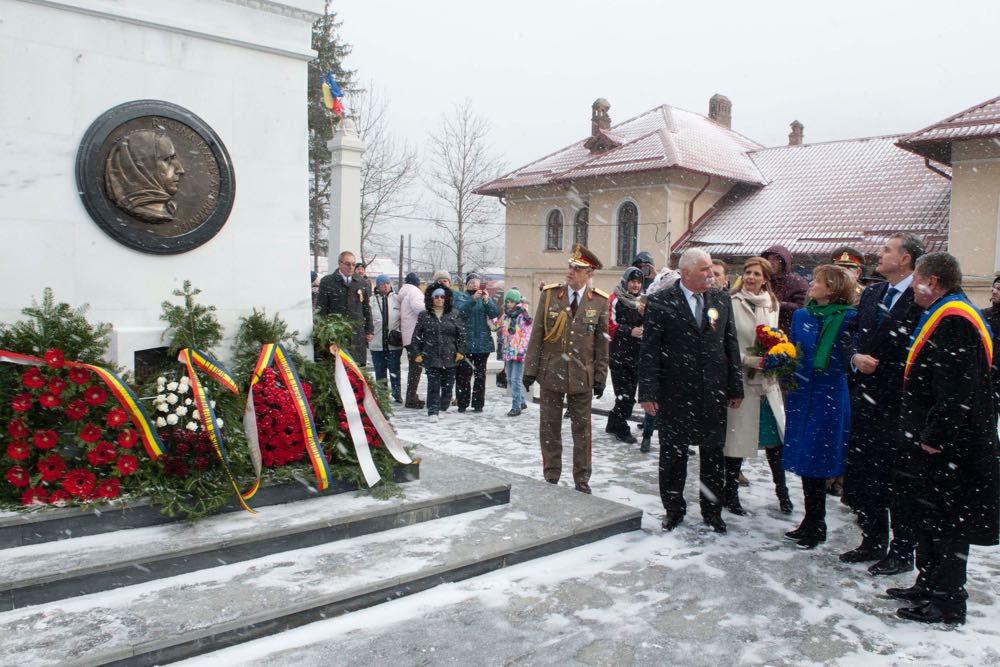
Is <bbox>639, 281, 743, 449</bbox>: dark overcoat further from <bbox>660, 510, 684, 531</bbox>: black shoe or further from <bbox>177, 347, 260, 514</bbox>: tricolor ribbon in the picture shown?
<bbox>177, 347, 260, 514</bbox>: tricolor ribbon

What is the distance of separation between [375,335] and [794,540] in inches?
258

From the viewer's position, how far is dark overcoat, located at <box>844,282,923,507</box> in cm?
427

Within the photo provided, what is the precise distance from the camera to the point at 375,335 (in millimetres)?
10156

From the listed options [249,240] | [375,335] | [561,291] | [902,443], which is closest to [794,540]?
[902,443]

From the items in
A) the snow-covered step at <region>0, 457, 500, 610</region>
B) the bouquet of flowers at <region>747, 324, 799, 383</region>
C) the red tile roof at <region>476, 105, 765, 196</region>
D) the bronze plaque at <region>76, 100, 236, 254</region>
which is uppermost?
the red tile roof at <region>476, 105, 765, 196</region>

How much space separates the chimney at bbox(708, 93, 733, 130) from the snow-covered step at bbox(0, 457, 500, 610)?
30613 mm

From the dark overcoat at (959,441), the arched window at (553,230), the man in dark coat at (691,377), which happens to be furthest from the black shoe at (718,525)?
the arched window at (553,230)

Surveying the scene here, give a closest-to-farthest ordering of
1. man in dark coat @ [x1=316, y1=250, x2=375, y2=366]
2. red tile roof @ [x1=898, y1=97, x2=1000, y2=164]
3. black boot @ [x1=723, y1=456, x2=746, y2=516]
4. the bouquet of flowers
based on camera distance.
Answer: the bouquet of flowers, black boot @ [x1=723, y1=456, x2=746, y2=516], man in dark coat @ [x1=316, y1=250, x2=375, y2=366], red tile roof @ [x1=898, y1=97, x2=1000, y2=164]

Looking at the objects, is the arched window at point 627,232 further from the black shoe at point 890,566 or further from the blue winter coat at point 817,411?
the black shoe at point 890,566

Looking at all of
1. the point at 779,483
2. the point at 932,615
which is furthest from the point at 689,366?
the point at 932,615

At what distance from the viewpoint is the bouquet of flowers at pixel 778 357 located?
4.80 meters

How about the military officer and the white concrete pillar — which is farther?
the white concrete pillar

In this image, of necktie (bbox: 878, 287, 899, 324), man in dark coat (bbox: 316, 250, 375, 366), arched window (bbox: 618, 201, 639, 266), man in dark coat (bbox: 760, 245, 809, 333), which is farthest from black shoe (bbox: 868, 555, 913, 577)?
arched window (bbox: 618, 201, 639, 266)

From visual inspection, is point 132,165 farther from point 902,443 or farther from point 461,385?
point 461,385
